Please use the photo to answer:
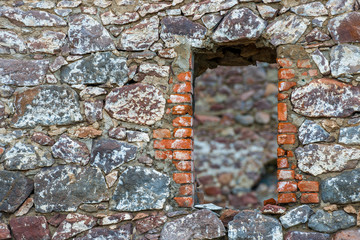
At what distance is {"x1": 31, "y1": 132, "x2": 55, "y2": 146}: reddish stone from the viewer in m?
3.55

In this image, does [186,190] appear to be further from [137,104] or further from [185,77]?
[185,77]

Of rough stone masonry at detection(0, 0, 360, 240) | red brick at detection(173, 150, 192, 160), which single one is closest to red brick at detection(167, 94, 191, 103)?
rough stone masonry at detection(0, 0, 360, 240)

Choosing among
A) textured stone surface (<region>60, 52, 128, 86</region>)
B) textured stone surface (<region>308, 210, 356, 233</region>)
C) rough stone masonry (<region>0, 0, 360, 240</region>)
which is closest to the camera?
textured stone surface (<region>308, 210, 356, 233</region>)

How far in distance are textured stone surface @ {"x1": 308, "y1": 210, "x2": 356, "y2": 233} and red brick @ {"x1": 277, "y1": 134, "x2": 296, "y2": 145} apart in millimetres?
510

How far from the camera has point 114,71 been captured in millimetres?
3584

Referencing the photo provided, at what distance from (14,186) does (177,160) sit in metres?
1.23

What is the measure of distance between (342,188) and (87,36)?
7.10 ft

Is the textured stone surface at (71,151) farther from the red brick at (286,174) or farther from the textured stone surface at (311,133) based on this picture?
the textured stone surface at (311,133)

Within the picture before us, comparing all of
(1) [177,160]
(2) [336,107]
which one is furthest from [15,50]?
(2) [336,107]

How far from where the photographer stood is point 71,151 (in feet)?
11.5

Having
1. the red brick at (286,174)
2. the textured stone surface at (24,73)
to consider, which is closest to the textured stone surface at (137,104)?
the textured stone surface at (24,73)

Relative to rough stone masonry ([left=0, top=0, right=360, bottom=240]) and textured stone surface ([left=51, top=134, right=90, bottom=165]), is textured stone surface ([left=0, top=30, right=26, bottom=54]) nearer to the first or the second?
rough stone masonry ([left=0, top=0, right=360, bottom=240])

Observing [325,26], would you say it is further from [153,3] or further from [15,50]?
[15,50]

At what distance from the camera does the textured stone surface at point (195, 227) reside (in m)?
3.29
